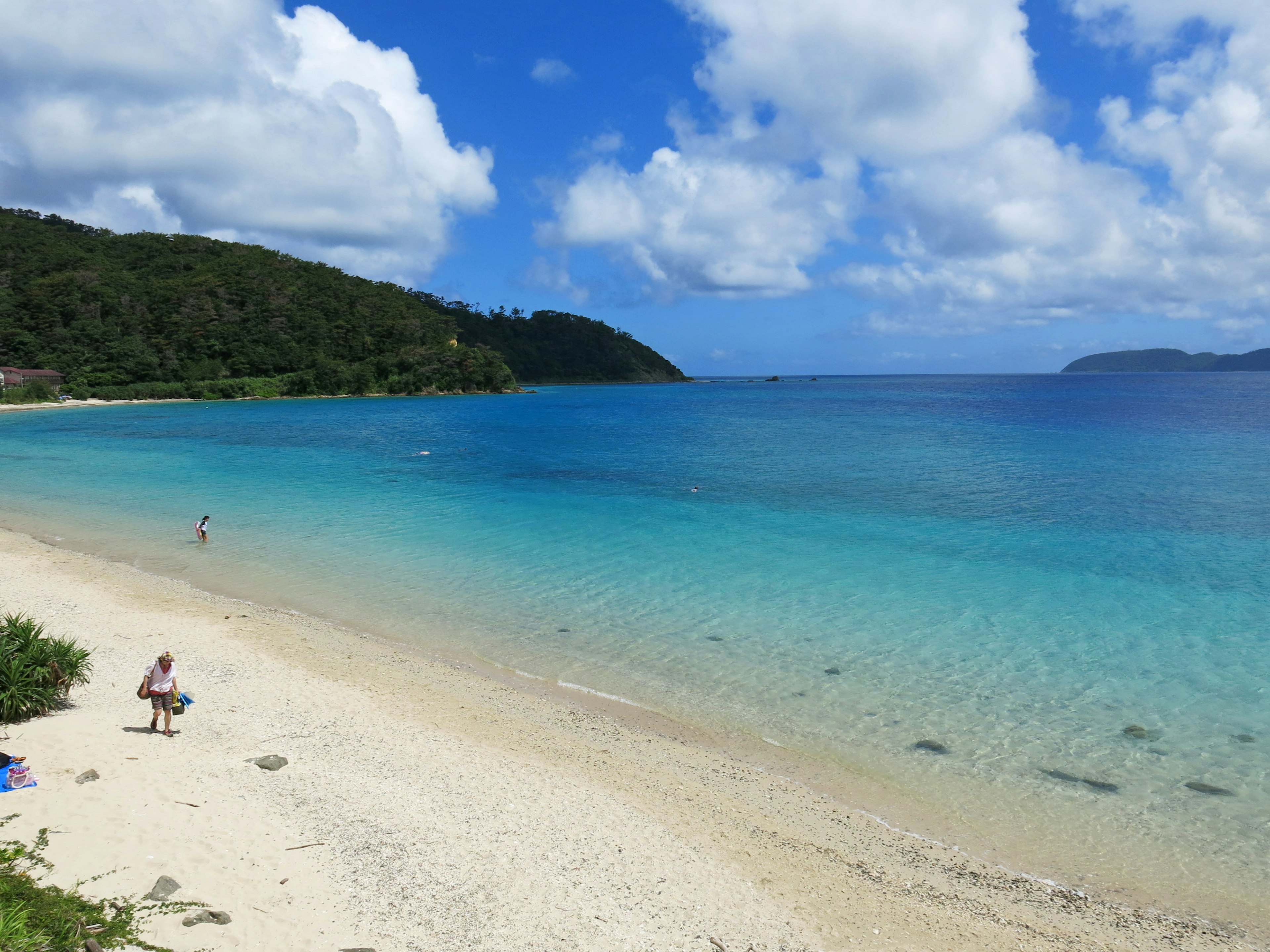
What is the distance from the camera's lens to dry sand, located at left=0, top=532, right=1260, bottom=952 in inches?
231

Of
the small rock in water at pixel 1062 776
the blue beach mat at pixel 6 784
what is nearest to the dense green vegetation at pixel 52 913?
the blue beach mat at pixel 6 784

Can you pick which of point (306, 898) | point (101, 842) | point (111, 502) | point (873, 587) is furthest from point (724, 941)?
point (111, 502)

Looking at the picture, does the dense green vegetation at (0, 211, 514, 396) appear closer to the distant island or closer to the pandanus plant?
the distant island

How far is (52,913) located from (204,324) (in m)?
127

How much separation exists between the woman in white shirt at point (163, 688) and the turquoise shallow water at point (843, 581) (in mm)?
5025

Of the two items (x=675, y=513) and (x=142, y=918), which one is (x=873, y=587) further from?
(x=142, y=918)

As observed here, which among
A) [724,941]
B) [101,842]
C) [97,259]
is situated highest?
[97,259]

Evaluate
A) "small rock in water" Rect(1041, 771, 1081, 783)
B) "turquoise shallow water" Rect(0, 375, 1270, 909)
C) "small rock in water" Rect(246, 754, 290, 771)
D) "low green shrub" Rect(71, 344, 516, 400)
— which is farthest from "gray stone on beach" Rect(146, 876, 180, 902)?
"low green shrub" Rect(71, 344, 516, 400)

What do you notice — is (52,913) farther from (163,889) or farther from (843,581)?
(843,581)

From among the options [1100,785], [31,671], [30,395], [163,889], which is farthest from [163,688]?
[30,395]

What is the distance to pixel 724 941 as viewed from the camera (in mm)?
5816

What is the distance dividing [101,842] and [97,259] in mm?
143219

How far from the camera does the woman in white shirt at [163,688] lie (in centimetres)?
872

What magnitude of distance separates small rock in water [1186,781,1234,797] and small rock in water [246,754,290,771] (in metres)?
10.5
